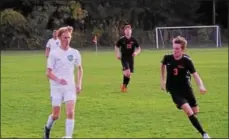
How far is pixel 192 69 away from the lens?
31.2 feet

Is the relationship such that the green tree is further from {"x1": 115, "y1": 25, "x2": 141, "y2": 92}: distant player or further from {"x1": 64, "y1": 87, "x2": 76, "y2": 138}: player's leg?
{"x1": 64, "y1": 87, "x2": 76, "y2": 138}: player's leg

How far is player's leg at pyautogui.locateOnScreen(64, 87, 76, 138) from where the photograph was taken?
349 inches

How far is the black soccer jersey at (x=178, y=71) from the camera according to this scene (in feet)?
31.2

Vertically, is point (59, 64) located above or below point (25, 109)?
above

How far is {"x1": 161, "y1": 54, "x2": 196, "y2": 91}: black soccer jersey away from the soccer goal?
131 feet

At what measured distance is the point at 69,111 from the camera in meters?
8.91

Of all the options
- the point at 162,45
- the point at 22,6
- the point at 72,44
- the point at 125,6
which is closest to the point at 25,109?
the point at 162,45

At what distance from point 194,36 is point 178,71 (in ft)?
141

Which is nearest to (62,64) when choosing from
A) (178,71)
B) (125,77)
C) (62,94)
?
(62,94)

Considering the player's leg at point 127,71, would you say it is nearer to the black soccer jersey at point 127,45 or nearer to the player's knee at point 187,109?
the black soccer jersey at point 127,45

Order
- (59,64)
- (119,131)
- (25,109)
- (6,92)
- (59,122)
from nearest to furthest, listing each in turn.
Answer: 1. (59,64)
2. (119,131)
3. (59,122)
4. (25,109)
5. (6,92)

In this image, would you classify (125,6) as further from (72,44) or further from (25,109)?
(25,109)

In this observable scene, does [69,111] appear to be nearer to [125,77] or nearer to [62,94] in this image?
[62,94]

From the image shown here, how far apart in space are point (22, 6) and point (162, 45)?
1776 centimetres
